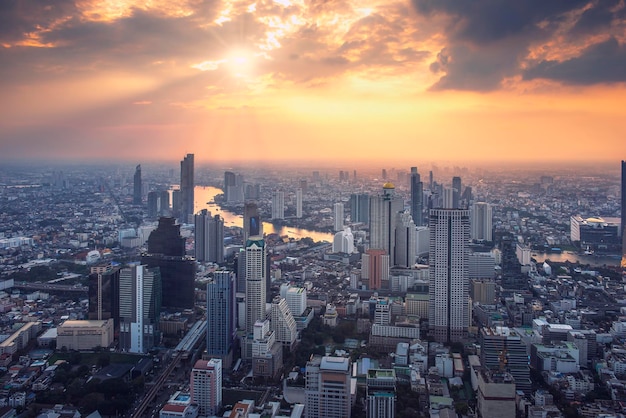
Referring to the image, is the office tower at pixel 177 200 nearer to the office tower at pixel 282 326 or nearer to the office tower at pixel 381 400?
the office tower at pixel 282 326

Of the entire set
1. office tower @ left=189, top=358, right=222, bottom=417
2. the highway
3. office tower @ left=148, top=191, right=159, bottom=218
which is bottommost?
the highway

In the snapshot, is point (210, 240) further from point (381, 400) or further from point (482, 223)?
point (381, 400)

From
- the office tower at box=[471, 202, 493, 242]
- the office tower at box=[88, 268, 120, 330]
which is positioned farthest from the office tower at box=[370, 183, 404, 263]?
the office tower at box=[88, 268, 120, 330]

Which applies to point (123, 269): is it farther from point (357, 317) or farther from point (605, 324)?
point (605, 324)

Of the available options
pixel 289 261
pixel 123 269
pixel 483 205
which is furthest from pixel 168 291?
pixel 483 205

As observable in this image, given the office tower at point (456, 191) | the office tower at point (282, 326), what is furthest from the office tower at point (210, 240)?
the office tower at point (456, 191)

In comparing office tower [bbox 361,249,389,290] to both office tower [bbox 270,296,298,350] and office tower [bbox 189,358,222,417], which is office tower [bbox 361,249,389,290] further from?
office tower [bbox 189,358,222,417]

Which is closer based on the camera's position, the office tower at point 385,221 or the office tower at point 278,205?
the office tower at point 385,221
